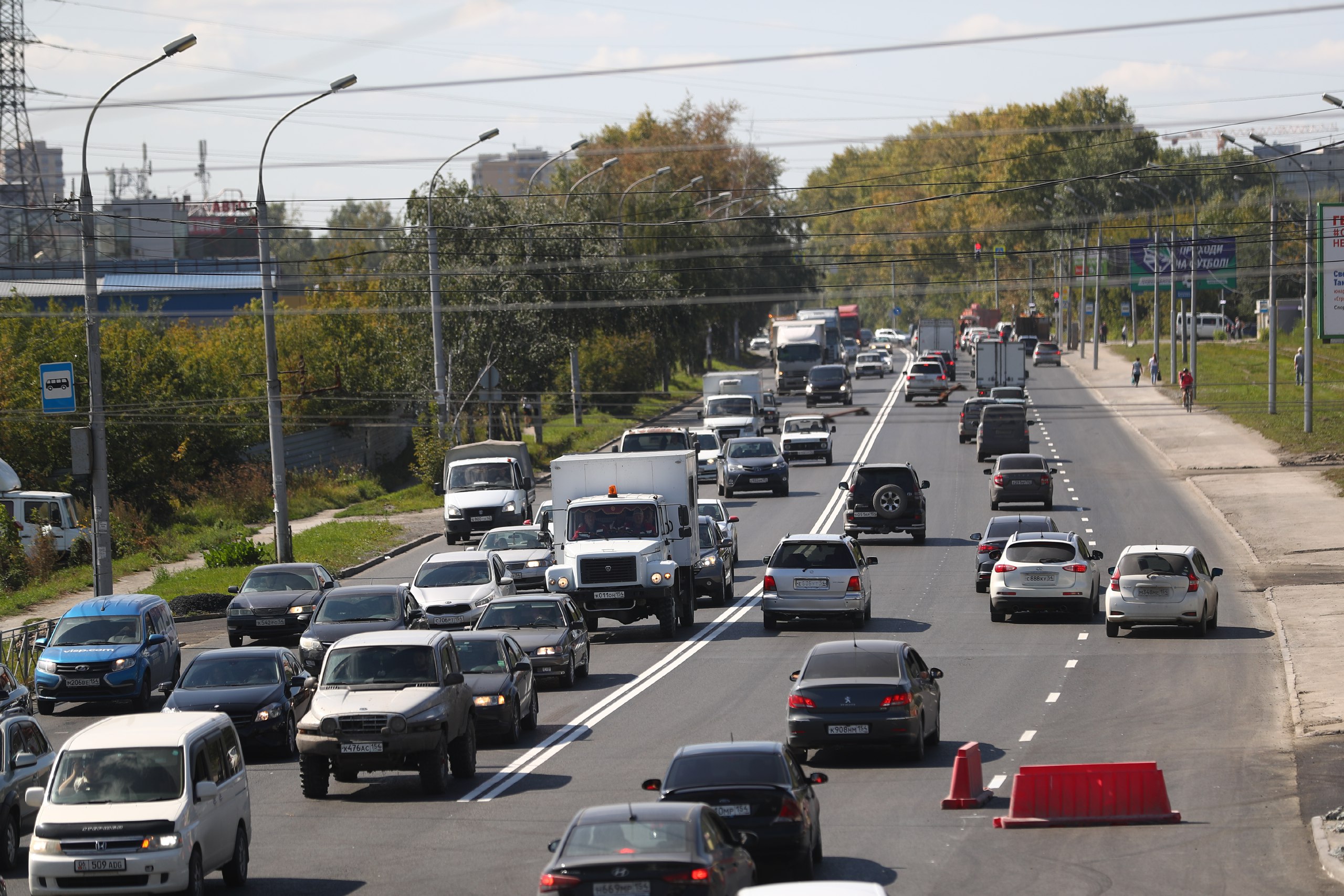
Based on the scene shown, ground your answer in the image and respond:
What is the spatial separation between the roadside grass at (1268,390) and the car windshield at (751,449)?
56.0ft

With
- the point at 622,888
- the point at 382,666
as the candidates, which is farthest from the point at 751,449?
the point at 622,888

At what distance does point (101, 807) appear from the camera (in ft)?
42.4

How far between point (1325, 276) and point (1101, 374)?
151 feet

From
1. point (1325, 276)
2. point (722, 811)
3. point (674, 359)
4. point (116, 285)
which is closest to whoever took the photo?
point (722, 811)

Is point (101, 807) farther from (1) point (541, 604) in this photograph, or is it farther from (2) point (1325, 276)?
(2) point (1325, 276)

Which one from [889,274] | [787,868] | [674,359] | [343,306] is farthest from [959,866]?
[889,274]

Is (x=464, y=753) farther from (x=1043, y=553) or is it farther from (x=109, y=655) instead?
(x=1043, y=553)

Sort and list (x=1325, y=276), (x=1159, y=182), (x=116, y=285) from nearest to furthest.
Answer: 1. (x=1325, y=276)
2. (x=116, y=285)
3. (x=1159, y=182)

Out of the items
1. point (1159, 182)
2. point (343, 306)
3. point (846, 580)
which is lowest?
point (846, 580)

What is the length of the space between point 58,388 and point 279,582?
6112 mm

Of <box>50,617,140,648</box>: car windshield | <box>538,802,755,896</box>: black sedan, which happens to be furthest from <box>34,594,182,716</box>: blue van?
<box>538,802,755,896</box>: black sedan

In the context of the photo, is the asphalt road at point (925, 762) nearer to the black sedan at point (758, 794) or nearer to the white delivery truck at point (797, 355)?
the black sedan at point (758, 794)

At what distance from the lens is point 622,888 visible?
10.0m

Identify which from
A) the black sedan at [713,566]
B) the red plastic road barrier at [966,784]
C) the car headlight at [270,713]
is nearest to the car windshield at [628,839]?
the red plastic road barrier at [966,784]
